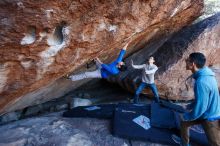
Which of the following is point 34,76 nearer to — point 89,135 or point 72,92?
point 89,135

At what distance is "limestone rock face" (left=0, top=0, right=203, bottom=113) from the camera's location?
4.37 metres

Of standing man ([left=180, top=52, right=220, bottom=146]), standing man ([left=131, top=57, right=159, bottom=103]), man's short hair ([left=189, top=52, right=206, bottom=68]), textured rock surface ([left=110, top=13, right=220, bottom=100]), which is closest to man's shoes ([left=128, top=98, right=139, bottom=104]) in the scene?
standing man ([left=131, top=57, right=159, bottom=103])

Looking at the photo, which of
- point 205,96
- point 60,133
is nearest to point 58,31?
point 60,133

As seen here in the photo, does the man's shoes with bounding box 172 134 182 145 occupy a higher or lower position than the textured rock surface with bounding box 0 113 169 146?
lower

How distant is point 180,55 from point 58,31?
141 inches

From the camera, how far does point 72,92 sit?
27.5ft

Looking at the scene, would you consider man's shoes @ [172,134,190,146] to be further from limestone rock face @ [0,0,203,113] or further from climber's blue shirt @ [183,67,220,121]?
limestone rock face @ [0,0,203,113]

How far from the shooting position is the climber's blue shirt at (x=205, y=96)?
4133mm

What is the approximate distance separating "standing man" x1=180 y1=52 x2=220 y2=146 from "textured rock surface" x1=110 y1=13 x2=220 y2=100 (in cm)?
280

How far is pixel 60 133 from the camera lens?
5559 millimetres

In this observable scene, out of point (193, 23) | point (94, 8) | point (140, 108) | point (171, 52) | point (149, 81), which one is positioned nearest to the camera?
point (94, 8)

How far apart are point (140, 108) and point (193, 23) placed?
312 centimetres

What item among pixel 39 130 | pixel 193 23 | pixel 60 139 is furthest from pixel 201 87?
pixel 193 23

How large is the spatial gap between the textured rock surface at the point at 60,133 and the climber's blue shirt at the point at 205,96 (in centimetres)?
137
